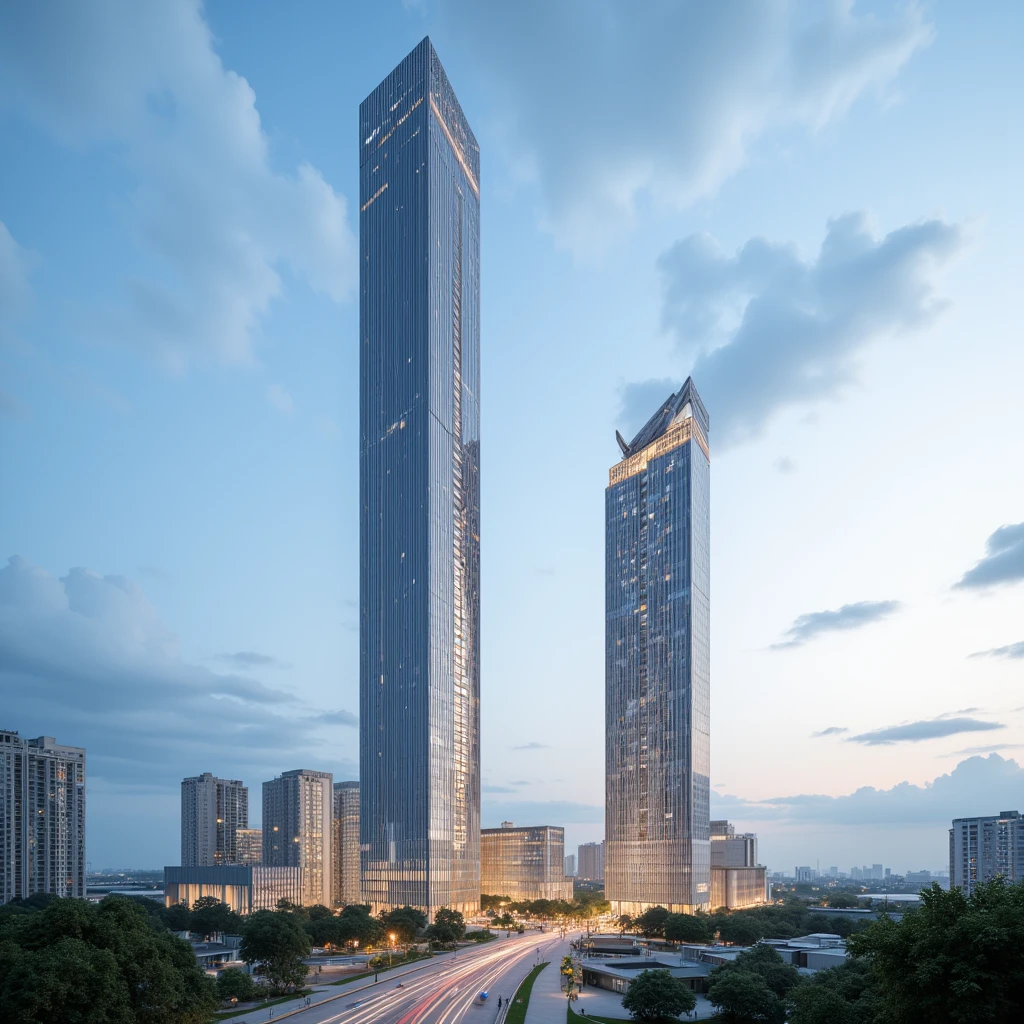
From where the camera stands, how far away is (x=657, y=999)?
257ft

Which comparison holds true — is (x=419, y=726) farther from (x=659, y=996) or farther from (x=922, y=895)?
(x=922, y=895)

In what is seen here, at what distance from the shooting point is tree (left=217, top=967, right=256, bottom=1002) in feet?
273

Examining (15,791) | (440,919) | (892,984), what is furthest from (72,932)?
(15,791)

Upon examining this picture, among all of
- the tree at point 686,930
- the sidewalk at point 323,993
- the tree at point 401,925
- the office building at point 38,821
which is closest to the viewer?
the sidewalk at point 323,993

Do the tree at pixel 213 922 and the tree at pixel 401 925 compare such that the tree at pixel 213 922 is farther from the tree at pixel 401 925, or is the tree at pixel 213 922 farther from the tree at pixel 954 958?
the tree at pixel 954 958

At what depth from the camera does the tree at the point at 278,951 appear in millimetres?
93000

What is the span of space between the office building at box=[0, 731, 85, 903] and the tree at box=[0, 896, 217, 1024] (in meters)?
145

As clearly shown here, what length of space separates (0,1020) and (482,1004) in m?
52.2

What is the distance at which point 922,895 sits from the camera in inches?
1658

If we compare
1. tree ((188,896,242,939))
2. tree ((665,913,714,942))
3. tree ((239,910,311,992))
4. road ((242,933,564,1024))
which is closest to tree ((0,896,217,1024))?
road ((242,933,564,1024))

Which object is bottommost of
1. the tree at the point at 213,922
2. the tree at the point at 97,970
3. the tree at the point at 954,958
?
the tree at the point at 213,922

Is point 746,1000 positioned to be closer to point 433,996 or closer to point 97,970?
point 433,996

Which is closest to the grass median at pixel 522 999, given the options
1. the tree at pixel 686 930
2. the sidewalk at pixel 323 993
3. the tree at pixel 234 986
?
Answer: the sidewalk at pixel 323 993

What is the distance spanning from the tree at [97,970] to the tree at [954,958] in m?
41.2
